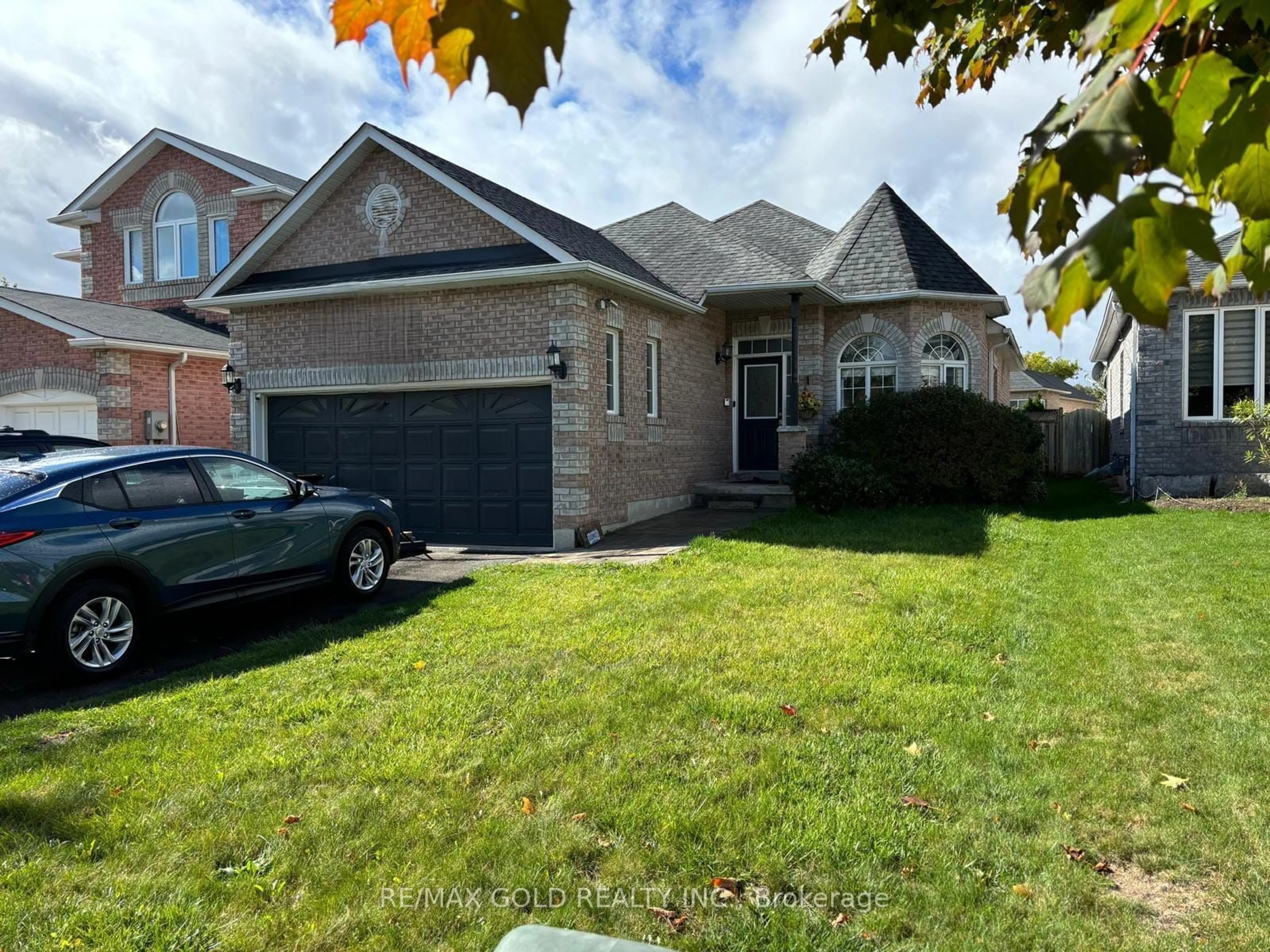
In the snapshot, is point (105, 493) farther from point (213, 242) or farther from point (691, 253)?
point (213, 242)

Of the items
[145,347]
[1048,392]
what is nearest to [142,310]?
[145,347]

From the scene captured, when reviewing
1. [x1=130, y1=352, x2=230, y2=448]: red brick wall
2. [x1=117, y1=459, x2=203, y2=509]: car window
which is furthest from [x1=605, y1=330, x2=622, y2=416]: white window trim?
[x1=130, y1=352, x2=230, y2=448]: red brick wall

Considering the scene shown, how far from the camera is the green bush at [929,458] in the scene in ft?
44.7

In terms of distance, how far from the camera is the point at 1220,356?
14.1m

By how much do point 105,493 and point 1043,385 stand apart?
43.6 metres

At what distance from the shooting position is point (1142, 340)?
14.7m

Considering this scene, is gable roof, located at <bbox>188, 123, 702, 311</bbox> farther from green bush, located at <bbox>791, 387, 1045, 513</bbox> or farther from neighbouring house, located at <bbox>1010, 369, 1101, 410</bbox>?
neighbouring house, located at <bbox>1010, 369, 1101, 410</bbox>

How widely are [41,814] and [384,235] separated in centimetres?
1088

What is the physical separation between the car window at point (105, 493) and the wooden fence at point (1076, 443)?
20.4 metres

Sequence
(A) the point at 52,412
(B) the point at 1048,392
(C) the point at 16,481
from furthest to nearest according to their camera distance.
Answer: (B) the point at 1048,392 → (A) the point at 52,412 → (C) the point at 16,481

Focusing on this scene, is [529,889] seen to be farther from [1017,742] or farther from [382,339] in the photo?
[382,339]

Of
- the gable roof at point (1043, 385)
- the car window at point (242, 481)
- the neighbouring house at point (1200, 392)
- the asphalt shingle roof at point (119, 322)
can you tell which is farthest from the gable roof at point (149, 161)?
the gable roof at point (1043, 385)

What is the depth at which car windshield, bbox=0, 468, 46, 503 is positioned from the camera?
600 cm

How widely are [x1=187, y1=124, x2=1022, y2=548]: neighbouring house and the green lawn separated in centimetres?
528
